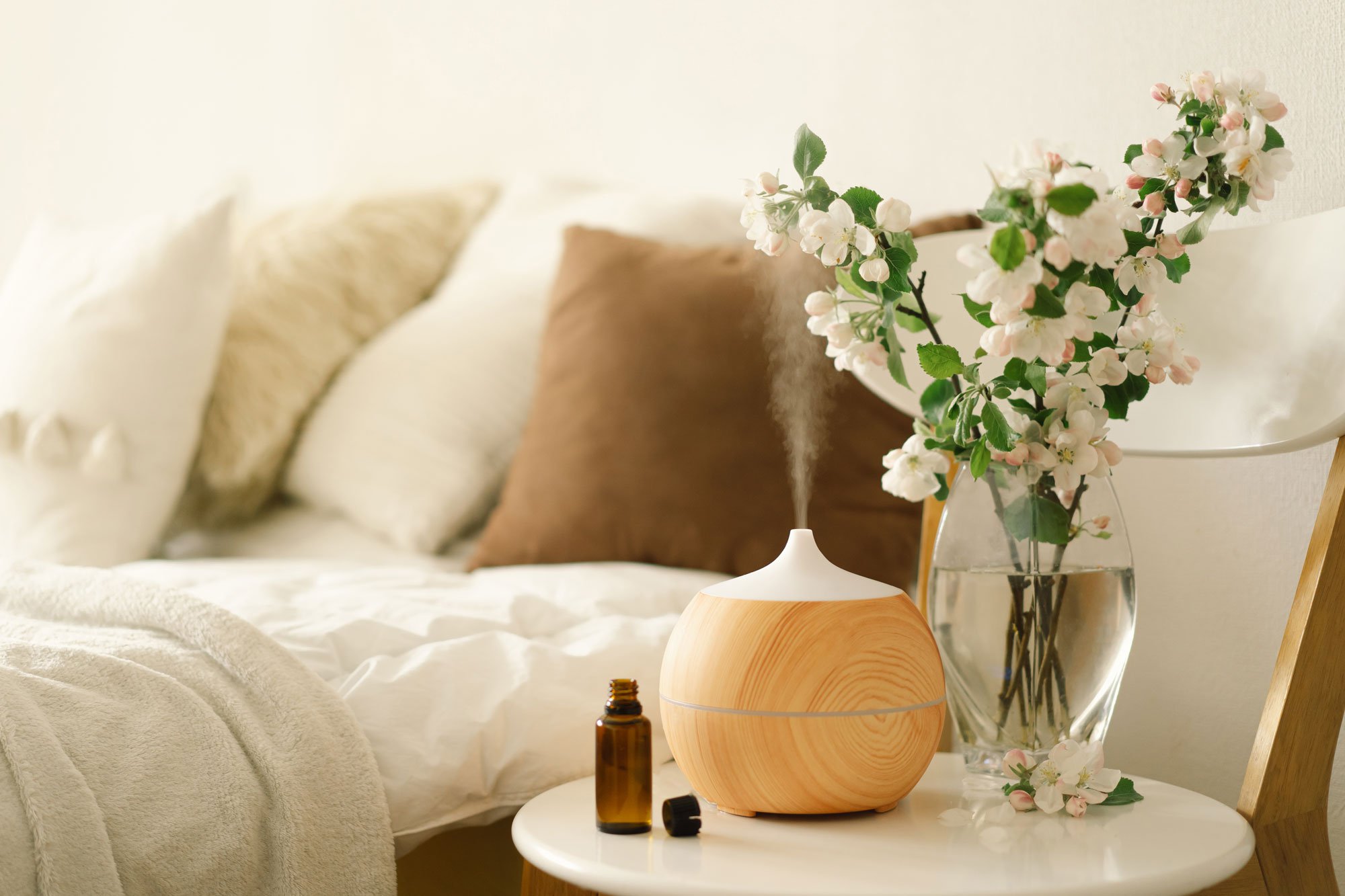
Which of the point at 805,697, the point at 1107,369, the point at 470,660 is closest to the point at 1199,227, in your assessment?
the point at 1107,369

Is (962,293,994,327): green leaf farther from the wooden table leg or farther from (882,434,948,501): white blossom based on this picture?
the wooden table leg

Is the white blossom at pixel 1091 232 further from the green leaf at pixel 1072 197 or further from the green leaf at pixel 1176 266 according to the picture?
the green leaf at pixel 1176 266

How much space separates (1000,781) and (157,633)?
71cm

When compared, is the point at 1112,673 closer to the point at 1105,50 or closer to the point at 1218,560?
the point at 1218,560

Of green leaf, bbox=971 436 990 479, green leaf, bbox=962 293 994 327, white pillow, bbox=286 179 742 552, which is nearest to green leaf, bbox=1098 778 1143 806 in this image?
green leaf, bbox=971 436 990 479

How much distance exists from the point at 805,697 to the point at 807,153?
39cm

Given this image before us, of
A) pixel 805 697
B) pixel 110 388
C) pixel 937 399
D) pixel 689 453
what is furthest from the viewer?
pixel 110 388

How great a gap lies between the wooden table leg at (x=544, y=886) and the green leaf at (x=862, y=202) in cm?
53

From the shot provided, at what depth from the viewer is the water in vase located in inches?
35.7

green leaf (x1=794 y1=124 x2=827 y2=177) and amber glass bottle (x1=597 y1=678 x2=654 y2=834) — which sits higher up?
green leaf (x1=794 y1=124 x2=827 y2=177)

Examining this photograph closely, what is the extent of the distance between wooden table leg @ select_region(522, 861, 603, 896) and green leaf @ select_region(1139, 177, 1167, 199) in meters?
0.66

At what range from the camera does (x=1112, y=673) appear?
3.01 ft

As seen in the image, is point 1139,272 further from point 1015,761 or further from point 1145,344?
point 1015,761

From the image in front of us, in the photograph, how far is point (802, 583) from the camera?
87 cm
